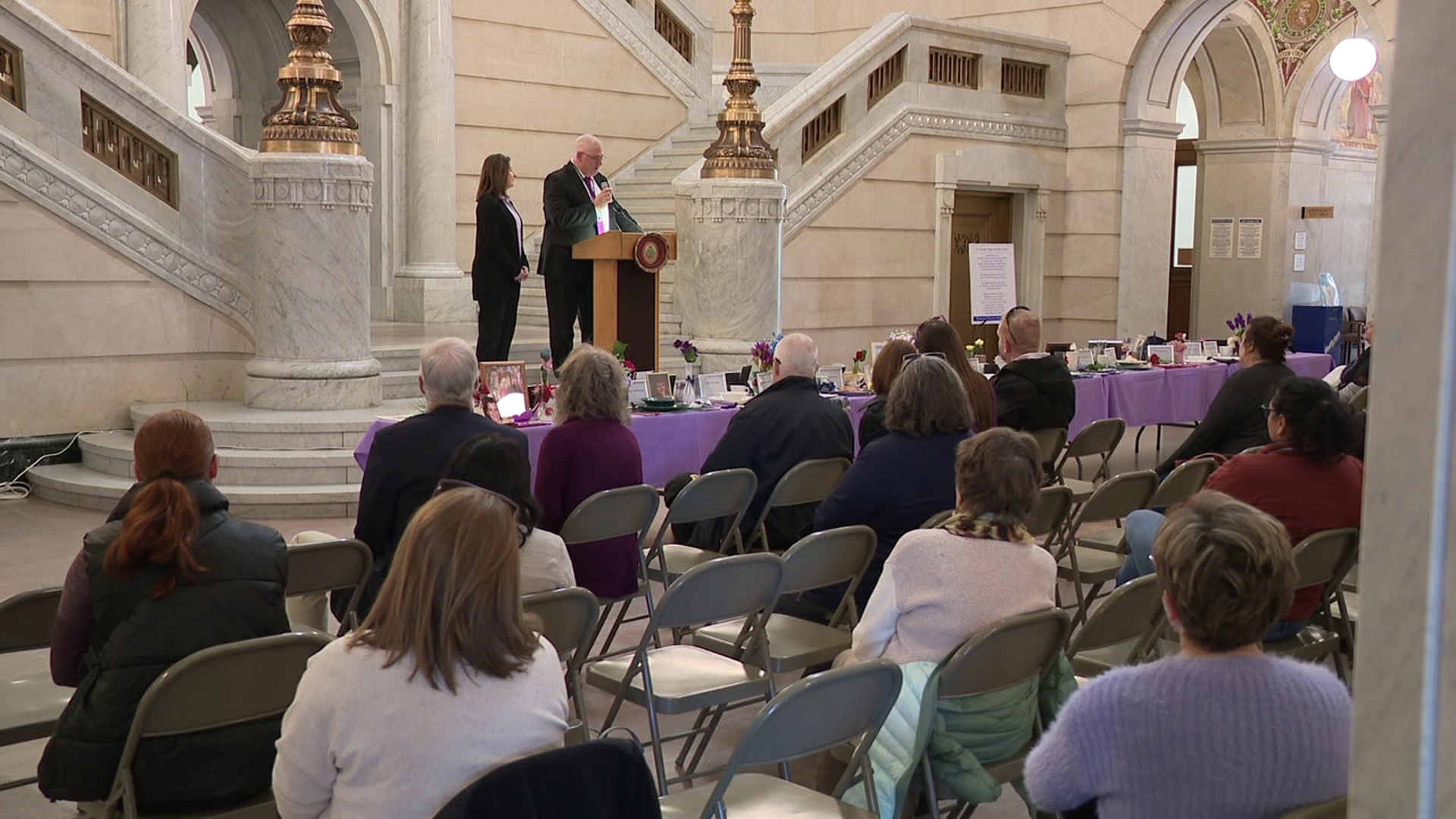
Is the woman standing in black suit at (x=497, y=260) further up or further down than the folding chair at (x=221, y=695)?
further up

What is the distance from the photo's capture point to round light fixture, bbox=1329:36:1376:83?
1186 centimetres

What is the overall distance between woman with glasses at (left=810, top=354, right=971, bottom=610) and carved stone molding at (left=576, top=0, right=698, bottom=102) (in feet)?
32.2

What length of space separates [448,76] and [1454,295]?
11.6 meters

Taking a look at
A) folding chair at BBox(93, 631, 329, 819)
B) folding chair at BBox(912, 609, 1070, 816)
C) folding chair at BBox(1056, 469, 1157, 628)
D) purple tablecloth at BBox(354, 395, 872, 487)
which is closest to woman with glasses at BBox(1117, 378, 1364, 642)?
folding chair at BBox(1056, 469, 1157, 628)

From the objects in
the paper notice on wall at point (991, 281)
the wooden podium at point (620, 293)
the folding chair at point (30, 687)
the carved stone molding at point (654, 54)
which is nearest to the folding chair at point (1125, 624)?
the folding chair at point (30, 687)

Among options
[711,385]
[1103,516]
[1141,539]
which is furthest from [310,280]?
[1141,539]

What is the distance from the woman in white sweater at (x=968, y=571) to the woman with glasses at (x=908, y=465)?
2.91 ft

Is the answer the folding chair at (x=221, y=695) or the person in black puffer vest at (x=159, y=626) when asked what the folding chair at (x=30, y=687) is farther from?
the folding chair at (x=221, y=695)

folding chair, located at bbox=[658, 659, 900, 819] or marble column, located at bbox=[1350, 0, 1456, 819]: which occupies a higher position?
marble column, located at bbox=[1350, 0, 1456, 819]

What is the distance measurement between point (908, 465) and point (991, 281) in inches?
362

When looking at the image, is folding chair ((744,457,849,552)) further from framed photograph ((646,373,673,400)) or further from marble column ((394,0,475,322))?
marble column ((394,0,475,322))

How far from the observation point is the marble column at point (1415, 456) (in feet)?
4.03

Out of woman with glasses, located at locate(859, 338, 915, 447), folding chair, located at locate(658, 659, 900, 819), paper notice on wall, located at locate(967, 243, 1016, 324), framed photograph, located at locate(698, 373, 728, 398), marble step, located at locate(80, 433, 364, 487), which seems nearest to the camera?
folding chair, located at locate(658, 659, 900, 819)

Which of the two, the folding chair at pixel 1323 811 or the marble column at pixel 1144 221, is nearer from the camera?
the folding chair at pixel 1323 811
